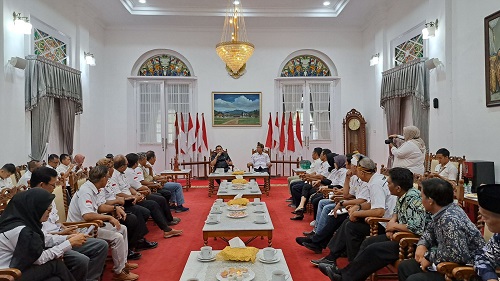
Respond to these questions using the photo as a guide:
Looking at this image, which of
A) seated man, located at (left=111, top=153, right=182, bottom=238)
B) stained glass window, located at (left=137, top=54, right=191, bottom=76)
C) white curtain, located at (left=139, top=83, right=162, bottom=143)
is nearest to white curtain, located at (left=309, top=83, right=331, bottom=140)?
stained glass window, located at (left=137, top=54, right=191, bottom=76)

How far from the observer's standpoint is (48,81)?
6898 mm

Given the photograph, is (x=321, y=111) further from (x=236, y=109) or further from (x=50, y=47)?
(x=50, y=47)

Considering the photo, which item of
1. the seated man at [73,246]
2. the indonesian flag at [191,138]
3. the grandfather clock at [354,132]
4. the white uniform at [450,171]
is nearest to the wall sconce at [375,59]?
the grandfather clock at [354,132]

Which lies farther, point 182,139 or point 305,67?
point 305,67

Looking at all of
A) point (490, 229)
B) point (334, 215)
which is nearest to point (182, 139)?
point (334, 215)

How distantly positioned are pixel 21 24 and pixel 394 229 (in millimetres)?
6370

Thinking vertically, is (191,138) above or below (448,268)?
above

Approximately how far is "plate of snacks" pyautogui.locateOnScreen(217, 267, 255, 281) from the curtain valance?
215 inches

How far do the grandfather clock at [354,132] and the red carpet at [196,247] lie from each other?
13.5ft

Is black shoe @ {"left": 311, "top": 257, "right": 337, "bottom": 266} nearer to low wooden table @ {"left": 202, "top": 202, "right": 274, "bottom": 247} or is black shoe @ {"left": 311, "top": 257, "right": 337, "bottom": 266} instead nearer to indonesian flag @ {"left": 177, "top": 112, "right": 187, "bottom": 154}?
low wooden table @ {"left": 202, "top": 202, "right": 274, "bottom": 247}

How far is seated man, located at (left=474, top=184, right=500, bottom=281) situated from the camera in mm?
2014

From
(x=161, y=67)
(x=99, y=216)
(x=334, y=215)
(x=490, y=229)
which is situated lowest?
(x=334, y=215)

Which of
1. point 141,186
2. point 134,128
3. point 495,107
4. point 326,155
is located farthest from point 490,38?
point 134,128

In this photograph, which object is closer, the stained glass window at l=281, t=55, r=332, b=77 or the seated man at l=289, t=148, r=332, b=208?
the seated man at l=289, t=148, r=332, b=208
